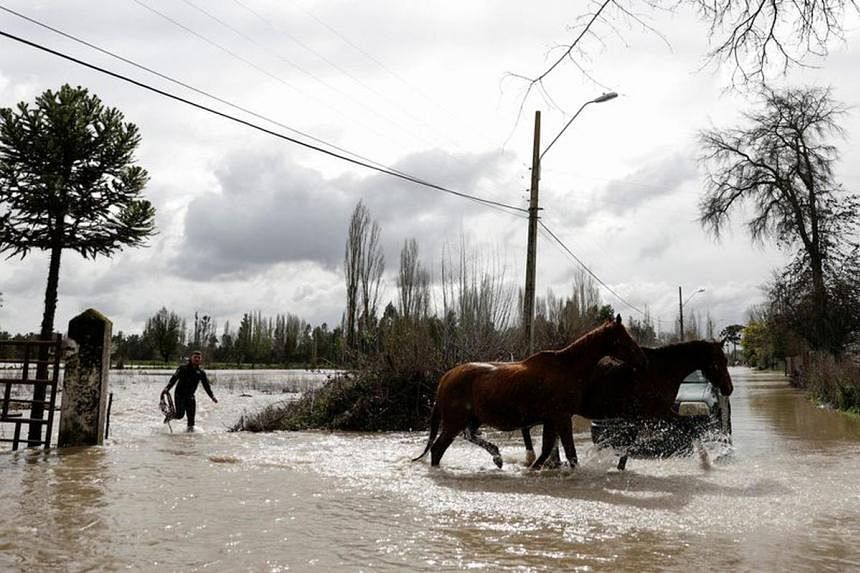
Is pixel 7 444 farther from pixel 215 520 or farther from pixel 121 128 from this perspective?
pixel 121 128

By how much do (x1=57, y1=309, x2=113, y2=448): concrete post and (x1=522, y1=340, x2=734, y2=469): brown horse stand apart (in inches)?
322

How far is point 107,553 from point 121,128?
21.6 metres

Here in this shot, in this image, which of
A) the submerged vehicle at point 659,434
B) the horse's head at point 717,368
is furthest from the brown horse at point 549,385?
the horse's head at point 717,368

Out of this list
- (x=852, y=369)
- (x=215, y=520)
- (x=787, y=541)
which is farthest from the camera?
(x=852, y=369)

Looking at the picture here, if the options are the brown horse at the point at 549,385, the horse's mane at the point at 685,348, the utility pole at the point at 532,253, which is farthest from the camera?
the utility pole at the point at 532,253

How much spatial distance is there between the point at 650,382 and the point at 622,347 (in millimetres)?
658

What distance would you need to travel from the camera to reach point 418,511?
23.5 ft

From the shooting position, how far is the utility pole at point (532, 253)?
18458mm

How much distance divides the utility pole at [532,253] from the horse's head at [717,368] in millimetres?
8153

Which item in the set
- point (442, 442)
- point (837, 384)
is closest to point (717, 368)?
point (442, 442)

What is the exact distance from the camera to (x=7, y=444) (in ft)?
46.5

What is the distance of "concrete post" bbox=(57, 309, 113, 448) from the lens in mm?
12508

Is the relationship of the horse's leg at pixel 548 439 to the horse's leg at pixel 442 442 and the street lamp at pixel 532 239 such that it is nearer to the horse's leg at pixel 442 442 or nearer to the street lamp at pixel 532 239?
the horse's leg at pixel 442 442

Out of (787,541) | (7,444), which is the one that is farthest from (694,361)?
(7,444)
